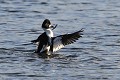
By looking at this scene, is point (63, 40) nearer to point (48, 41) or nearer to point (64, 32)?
point (48, 41)

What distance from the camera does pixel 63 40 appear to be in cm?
1623

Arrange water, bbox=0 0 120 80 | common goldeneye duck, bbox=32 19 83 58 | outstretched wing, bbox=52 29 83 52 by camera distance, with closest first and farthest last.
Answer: water, bbox=0 0 120 80 → common goldeneye duck, bbox=32 19 83 58 → outstretched wing, bbox=52 29 83 52

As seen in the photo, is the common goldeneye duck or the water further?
the common goldeneye duck

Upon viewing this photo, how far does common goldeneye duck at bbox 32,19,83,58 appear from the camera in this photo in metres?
15.9

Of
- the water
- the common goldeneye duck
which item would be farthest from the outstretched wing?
the water

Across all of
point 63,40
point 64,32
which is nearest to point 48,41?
point 63,40

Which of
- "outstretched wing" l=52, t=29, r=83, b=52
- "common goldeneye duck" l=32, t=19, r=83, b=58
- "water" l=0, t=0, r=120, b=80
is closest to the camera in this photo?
"water" l=0, t=0, r=120, b=80

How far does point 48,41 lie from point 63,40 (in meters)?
0.48

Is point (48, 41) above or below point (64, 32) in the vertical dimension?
above

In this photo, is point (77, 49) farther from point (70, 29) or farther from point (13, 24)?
point (13, 24)

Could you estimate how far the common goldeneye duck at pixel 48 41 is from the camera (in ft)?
52.2

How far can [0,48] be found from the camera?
16.5 metres

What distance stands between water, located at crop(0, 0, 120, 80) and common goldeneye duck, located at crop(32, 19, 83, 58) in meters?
0.27

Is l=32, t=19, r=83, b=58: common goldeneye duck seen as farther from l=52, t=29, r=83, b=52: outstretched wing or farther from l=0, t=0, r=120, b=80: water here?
l=0, t=0, r=120, b=80: water
